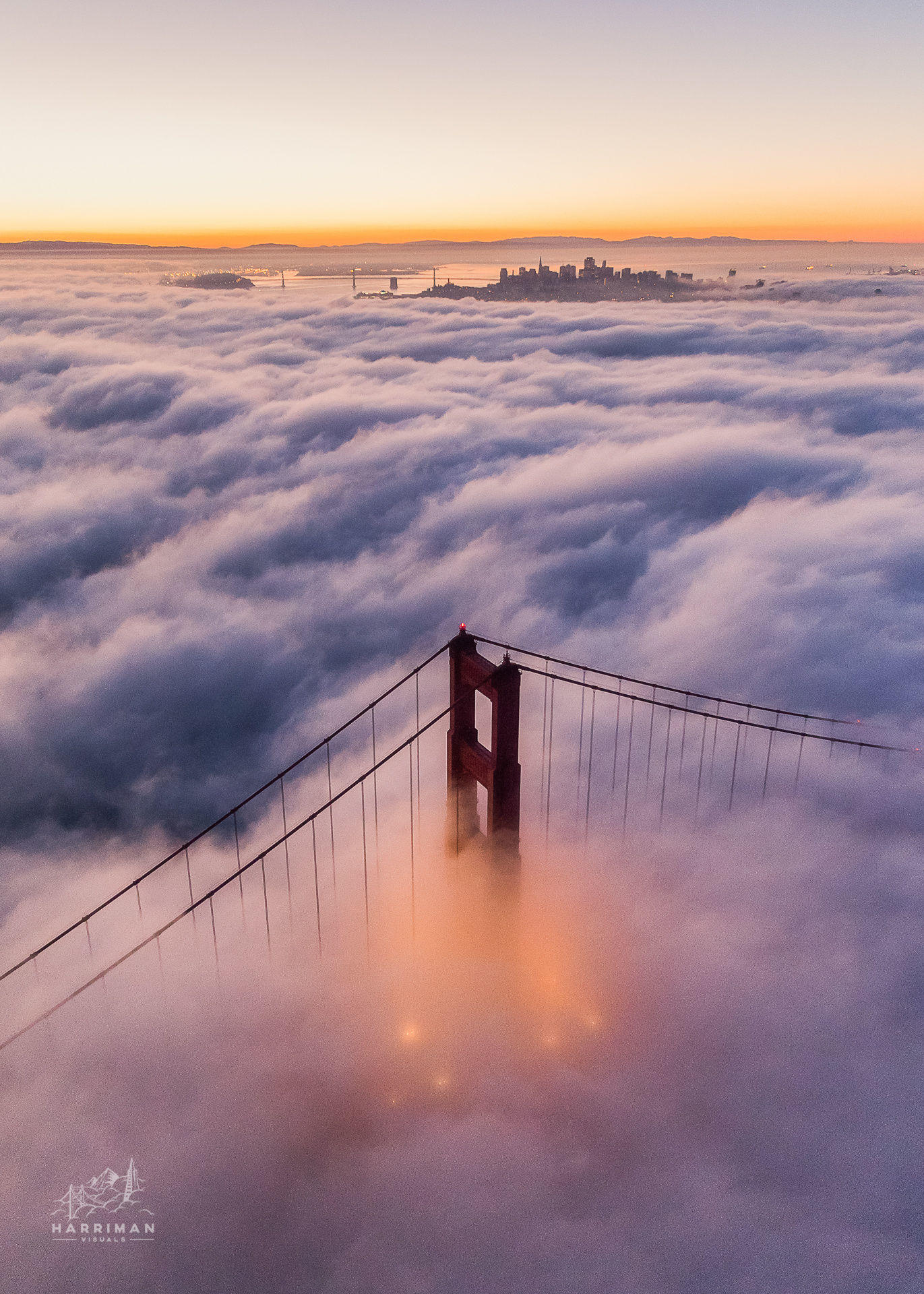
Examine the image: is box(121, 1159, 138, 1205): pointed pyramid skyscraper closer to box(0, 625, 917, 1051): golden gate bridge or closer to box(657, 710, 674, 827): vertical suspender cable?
box(0, 625, 917, 1051): golden gate bridge

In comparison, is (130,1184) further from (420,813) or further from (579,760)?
(579,760)

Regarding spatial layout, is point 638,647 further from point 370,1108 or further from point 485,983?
point 370,1108

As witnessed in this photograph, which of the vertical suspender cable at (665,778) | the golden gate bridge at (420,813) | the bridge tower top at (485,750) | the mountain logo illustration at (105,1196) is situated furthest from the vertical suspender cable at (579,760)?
the mountain logo illustration at (105,1196)

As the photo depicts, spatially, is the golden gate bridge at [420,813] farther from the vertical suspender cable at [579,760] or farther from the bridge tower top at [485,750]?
the vertical suspender cable at [579,760]

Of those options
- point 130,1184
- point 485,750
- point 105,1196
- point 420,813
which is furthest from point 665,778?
point 105,1196

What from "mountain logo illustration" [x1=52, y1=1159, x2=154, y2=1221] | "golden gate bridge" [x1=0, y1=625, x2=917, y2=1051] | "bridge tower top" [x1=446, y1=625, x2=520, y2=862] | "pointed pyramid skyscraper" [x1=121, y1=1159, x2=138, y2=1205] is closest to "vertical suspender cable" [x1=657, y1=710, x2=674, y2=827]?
"golden gate bridge" [x1=0, y1=625, x2=917, y2=1051]

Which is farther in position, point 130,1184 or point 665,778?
point 665,778
